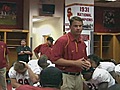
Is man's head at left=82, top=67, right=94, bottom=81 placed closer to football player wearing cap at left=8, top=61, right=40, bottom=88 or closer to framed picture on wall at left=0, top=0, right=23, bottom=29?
football player wearing cap at left=8, top=61, right=40, bottom=88

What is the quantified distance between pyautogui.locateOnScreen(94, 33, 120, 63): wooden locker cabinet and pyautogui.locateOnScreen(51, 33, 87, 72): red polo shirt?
33.0 ft

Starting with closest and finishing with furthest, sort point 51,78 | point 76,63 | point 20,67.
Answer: point 51,78, point 76,63, point 20,67

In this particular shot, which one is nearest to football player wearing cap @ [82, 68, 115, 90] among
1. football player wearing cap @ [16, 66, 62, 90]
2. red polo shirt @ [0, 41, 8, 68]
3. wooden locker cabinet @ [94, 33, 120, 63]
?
football player wearing cap @ [16, 66, 62, 90]

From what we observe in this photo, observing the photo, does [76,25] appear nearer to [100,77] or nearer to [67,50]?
[67,50]

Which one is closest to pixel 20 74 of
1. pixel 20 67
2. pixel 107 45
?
pixel 20 67

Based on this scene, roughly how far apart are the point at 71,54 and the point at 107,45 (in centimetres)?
1104

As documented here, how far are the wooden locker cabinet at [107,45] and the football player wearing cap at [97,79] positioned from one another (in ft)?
31.5

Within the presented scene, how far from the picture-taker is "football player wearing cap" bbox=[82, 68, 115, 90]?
500cm

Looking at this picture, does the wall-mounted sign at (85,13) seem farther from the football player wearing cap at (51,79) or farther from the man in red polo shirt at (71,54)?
the football player wearing cap at (51,79)

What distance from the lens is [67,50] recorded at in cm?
461

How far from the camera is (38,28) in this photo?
1612cm

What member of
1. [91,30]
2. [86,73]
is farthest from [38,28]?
[86,73]

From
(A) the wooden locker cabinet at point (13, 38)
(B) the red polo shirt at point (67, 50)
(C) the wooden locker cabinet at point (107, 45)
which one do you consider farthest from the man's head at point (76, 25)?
(C) the wooden locker cabinet at point (107, 45)

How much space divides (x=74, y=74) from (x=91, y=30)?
4.79 m
